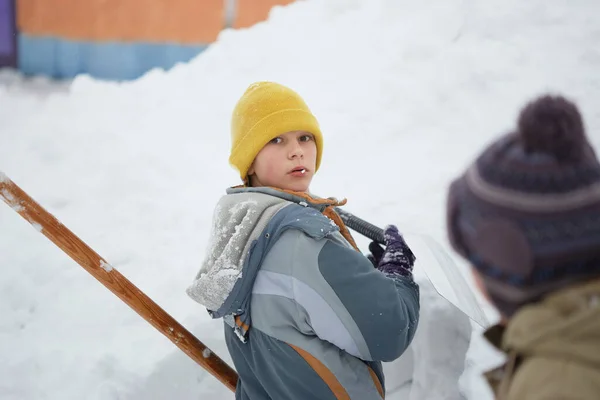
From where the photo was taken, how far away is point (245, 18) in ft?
13.7

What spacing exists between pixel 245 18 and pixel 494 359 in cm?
308

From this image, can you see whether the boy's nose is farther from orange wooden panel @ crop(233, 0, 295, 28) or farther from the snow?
orange wooden panel @ crop(233, 0, 295, 28)

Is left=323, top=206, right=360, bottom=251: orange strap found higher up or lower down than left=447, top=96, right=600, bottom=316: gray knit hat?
lower down

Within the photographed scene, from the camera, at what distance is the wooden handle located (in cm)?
153

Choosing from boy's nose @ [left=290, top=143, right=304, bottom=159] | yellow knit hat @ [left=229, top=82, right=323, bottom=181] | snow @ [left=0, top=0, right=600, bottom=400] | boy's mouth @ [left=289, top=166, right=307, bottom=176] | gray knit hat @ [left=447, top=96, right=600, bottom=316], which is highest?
gray knit hat @ [left=447, top=96, right=600, bottom=316]

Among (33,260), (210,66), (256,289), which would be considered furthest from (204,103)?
(256,289)

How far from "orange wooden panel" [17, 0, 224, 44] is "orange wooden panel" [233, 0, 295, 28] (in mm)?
138

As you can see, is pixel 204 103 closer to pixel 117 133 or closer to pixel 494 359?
pixel 117 133

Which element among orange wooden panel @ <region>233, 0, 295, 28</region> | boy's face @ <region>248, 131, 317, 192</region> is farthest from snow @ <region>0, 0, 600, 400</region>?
boy's face @ <region>248, 131, 317, 192</region>

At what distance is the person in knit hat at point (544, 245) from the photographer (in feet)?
2.20

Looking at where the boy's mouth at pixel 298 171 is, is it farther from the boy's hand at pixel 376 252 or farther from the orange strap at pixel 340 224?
the boy's hand at pixel 376 252

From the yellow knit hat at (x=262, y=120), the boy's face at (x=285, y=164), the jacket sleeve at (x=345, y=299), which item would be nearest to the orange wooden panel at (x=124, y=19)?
the yellow knit hat at (x=262, y=120)

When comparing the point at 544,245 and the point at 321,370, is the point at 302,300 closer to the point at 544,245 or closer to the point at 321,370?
the point at 321,370

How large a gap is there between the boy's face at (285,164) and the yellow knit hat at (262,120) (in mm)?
30
